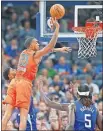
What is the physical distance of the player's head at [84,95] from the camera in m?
10.4

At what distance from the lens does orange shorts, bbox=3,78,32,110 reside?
36.0 ft

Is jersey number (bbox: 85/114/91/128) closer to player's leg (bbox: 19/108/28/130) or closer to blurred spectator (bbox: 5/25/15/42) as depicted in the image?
player's leg (bbox: 19/108/28/130)

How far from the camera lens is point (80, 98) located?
10.5m

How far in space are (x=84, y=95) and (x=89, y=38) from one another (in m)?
1.48

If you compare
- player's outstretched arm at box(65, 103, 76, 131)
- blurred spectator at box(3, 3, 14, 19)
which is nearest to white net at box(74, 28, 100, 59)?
player's outstretched arm at box(65, 103, 76, 131)

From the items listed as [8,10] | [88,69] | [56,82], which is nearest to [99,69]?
[88,69]

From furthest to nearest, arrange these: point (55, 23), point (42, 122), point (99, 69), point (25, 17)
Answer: point (25, 17)
point (99, 69)
point (42, 122)
point (55, 23)

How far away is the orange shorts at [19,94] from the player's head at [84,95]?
1036 millimetres

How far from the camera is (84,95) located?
10375mm

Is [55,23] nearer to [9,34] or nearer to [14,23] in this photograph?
[9,34]

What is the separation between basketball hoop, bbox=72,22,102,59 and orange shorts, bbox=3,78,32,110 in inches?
51.0

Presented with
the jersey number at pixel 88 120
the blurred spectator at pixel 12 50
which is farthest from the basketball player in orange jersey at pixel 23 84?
the blurred spectator at pixel 12 50

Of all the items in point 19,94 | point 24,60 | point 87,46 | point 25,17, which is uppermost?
point 25,17

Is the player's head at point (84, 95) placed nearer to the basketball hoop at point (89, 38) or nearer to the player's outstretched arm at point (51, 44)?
the player's outstretched arm at point (51, 44)
